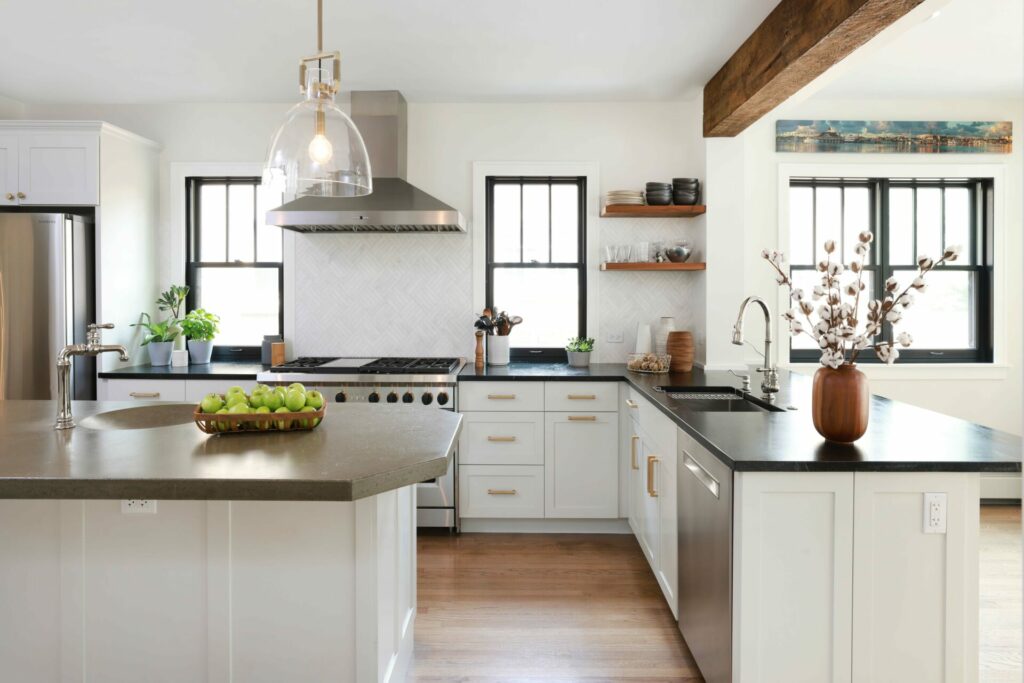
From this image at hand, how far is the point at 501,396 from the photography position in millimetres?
4047

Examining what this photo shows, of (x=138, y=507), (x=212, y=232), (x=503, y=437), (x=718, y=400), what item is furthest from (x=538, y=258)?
(x=138, y=507)

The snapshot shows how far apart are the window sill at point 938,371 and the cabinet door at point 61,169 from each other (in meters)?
4.67

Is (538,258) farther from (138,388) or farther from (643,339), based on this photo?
(138,388)

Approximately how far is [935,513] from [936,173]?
3.58m

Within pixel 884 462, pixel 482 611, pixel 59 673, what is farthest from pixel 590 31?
pixel 59 673

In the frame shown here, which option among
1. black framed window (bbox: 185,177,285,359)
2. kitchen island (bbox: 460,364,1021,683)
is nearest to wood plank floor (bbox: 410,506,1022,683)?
kitchen island (bbox: 460,364,1021,683)

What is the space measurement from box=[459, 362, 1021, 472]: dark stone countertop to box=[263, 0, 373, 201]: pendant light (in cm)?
141

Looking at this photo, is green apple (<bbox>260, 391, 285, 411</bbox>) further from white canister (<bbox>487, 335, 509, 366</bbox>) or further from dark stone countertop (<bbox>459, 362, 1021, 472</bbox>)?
white canister (<bbox>487, 335, 509, 366</bbox>)

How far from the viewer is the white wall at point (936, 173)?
4.51 metres

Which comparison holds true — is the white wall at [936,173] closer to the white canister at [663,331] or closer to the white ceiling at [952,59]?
the white ceiling at [952,59]

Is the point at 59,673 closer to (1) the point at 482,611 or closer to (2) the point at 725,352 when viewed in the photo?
(1) the point at 482,611

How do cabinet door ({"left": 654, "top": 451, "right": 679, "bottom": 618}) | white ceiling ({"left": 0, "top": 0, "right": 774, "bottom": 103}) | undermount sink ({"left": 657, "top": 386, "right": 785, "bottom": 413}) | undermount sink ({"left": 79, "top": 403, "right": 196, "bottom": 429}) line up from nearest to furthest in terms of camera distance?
undermount sink ({"left": 79, "top": 403, "right": 196, "bottom": 429}) < cabinet door ({"left": 654, "top": 451, "right": 679, "bottom": 618}) < undermount sink ({"left": 657, "top": 386, "right": 785, "bottom": 413}) < white ceiling ({"left": 0, "top": 0, "right": 774, "bottom": 103})

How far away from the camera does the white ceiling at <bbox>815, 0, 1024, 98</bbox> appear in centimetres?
323

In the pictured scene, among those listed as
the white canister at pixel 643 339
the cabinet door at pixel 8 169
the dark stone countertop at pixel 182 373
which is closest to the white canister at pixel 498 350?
the white canister at pixel 643 339
